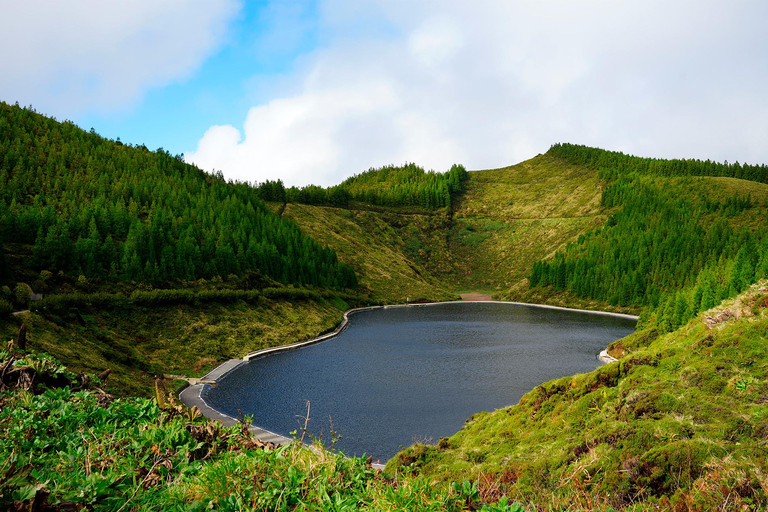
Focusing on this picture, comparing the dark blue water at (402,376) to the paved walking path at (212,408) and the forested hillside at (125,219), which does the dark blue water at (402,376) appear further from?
the forested hillside at (125,219)

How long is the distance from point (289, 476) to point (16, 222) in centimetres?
9626

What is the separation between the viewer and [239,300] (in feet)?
291

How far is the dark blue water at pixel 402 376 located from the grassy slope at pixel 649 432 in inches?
355

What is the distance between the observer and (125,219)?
306ft

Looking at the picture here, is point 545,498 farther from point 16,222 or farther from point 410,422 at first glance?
point 16,222

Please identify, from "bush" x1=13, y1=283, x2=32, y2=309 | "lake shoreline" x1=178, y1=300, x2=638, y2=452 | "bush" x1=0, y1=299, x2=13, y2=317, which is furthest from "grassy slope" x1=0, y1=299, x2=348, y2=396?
"bush" x1=13, y1=283, x2=32, y2=309

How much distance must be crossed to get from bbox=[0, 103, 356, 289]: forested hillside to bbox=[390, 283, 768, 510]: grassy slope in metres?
75.2

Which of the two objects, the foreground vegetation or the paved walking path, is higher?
the foreground vegetation

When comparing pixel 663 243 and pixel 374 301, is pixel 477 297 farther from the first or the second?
pixel 663 243

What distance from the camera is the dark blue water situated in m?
40.4

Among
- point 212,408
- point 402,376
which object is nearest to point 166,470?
point 212,408

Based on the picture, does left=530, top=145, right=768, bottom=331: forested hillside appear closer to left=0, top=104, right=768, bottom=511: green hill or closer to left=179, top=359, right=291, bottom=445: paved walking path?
left=0, top=104, right=768, bottom=511: green hill

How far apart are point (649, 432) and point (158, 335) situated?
68.5 metres

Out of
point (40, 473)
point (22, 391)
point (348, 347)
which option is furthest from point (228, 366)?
point (40, 473)
